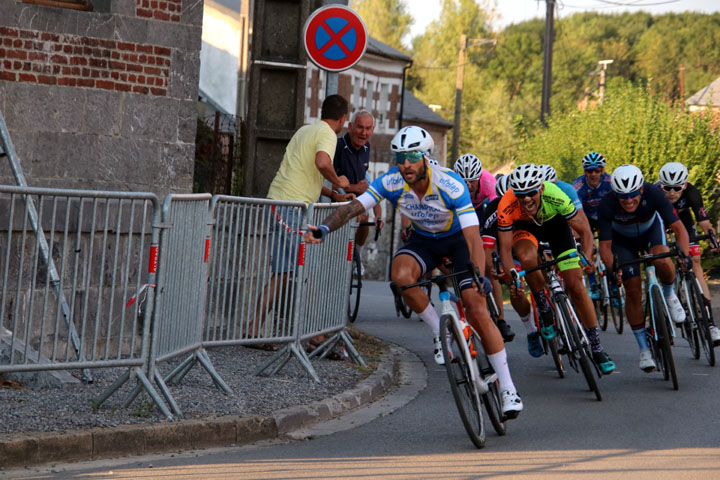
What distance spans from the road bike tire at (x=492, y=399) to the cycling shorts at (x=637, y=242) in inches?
131

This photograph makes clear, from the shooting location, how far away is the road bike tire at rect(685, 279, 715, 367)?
1099 centimetres

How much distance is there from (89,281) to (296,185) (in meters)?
4.01

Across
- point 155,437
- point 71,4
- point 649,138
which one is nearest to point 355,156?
point 71,4

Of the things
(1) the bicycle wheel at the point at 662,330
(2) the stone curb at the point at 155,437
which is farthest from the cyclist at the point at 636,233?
(2) the stone curb at the point at 155,437

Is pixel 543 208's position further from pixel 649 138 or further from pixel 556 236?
pixel 649 138

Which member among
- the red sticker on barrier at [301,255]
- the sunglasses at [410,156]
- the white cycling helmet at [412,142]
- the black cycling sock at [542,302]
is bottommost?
the black cycling sock at [542,302]

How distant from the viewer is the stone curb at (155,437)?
606 centimetres

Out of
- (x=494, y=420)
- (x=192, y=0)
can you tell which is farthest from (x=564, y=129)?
(x=494, y=420)

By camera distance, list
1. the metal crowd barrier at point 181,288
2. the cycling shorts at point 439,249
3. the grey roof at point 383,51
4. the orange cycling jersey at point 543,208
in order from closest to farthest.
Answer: the metal crowd barrier at point 181,288, the cycling shorts at point 439,249, the orange cycling jersey at point 543,208, the grey roof at point 383,51

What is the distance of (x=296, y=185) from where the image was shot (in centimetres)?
1037

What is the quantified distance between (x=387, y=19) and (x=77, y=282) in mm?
72214

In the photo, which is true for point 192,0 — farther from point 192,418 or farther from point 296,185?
point 192,418

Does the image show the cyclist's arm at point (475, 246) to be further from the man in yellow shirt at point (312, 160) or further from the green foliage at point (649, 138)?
the green foliage at point (649, 138)

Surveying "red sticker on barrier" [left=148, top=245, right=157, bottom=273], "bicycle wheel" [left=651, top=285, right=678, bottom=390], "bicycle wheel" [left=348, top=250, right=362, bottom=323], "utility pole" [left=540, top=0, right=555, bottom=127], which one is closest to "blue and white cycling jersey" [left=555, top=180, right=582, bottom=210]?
"bicycle wheel" [left=651, top=285, right=678, bottom=390]
